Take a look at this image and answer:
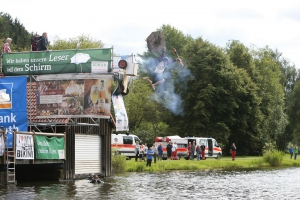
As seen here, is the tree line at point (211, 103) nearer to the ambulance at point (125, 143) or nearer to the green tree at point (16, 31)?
the ambulance at point (125, 143)

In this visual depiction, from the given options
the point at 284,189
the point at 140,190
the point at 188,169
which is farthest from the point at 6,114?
the point at 188,169

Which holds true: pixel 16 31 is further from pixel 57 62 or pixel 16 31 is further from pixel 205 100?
pixel 57 62

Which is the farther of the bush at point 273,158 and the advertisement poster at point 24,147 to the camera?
the bush at point 273,158

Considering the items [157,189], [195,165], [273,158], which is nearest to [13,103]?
[157,189]

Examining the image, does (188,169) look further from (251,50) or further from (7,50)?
(251,50)

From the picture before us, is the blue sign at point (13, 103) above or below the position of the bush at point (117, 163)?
above

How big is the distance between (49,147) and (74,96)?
3.17m

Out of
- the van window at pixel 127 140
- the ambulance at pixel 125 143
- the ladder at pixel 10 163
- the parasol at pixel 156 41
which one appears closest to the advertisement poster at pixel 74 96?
the parasol at pixel 156 41

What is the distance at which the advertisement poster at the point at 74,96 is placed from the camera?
104 ft

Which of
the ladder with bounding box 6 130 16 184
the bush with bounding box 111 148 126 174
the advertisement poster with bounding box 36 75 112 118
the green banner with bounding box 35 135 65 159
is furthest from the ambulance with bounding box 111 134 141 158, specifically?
the ladder with bounding box 6 130 16 184

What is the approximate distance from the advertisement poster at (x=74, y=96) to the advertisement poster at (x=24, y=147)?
1792 mm

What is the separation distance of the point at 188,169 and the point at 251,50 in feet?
189

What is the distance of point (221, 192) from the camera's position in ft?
91.7

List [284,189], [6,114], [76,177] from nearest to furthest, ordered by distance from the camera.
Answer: [284,189], [6,114], [76,177]
